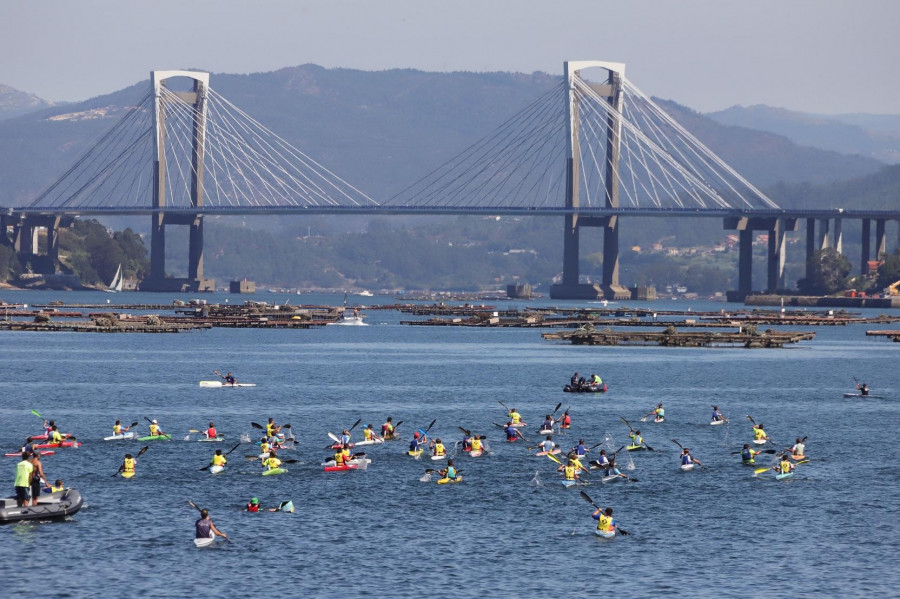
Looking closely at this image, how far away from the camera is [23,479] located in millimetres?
44750

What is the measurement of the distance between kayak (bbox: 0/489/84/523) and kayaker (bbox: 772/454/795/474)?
1021 inches

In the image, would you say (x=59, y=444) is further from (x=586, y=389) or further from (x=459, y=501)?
(x=586, y=389)

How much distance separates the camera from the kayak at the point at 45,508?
148ft

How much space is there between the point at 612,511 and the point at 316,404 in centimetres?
3599

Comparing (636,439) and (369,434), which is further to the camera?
(369,434)

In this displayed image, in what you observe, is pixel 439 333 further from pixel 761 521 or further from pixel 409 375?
pixel 761 521

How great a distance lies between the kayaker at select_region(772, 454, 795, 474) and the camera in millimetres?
Answer: 55656

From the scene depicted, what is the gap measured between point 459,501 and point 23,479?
574 inches

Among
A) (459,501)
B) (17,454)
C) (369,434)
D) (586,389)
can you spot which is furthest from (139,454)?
(586,389)

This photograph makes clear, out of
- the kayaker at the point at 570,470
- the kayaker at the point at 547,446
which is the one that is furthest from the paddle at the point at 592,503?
the kayaker at the point at 547,446

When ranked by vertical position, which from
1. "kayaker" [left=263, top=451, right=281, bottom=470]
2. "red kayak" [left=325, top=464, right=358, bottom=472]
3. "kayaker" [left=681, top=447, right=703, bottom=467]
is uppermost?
"kayaker" [left=681, top=447, right=703, bottom=467]

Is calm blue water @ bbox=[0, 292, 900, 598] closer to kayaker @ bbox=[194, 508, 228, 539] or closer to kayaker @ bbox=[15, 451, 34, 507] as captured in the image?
kayaker @ bbox=[194, 508, 228, 539]

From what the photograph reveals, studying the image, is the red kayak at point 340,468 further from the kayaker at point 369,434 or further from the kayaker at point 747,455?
the kayaker at point 747,455

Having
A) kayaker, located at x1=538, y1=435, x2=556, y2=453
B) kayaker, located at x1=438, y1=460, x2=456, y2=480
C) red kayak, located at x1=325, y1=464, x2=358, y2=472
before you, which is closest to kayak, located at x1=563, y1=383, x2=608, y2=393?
kayaker, located at x1=538, y1=435, x2=556, y2=453
